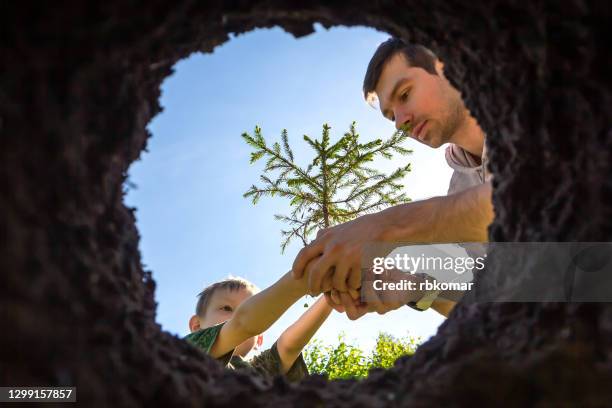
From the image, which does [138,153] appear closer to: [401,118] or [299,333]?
[299,333]

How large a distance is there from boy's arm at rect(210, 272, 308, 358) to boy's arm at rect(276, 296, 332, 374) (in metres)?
0.64

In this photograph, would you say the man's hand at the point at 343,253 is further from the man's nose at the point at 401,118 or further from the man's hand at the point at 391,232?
the man's nose at the point at 401,118

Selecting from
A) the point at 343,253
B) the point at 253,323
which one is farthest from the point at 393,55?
the point at 253,323

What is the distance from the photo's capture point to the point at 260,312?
11.4 ft

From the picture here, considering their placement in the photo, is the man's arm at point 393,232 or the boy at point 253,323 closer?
the man's arm at point 393,232

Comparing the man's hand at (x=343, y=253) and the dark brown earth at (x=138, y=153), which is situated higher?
the man's hand at (x=343, y=253)

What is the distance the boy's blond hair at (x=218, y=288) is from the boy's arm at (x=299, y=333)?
1402mm

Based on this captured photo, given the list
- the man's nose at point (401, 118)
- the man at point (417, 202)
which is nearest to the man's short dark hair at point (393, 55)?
the man at point (417, 202)

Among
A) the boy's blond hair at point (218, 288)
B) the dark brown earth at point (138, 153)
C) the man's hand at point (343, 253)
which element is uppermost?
the boy's blond hair at point (218, 288)

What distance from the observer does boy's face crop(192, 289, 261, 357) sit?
521cm

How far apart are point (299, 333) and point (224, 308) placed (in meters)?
1.44

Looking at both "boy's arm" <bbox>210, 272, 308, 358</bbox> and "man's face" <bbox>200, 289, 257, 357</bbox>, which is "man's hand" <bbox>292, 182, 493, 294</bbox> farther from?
"man's face" <bbox>200, 289, 257, 357</bbox>

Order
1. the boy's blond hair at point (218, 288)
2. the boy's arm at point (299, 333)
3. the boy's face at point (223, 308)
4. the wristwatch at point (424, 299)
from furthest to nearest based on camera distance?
1. the boy's blond hair at point (218, 288)
2. the boy's face at point (223, 308)
3. the boy's arm at point (299, 333)
4. the wristwatch at point (424, 299)

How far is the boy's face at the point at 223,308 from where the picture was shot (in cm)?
521
